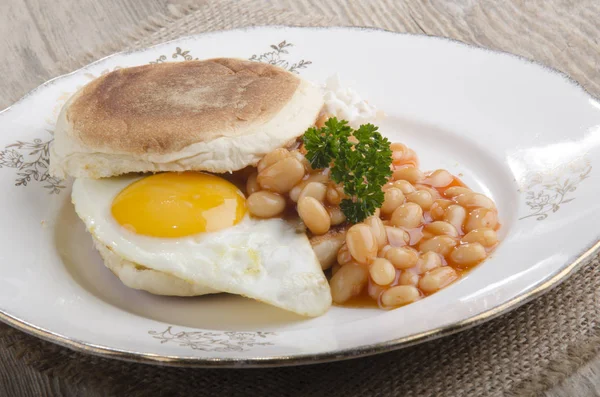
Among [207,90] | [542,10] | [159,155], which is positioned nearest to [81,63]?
[207,90]

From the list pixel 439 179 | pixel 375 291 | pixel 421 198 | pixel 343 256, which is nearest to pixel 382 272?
pixel 375 291

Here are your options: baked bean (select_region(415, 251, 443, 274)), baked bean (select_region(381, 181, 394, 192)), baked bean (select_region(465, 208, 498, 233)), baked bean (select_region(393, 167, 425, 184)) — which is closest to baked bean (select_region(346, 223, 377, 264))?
baked bean (select_region(415, 251, 443, 274))

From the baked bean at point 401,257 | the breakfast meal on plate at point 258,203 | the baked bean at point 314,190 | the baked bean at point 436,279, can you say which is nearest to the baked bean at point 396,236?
the breakfast meal on plate at point 258,203

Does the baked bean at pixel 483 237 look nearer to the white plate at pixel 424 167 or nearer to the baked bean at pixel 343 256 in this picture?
the white plate at pixel 424 167

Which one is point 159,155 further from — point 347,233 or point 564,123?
point 564,123

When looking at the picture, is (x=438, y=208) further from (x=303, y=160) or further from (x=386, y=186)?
(x=303, y=160)
